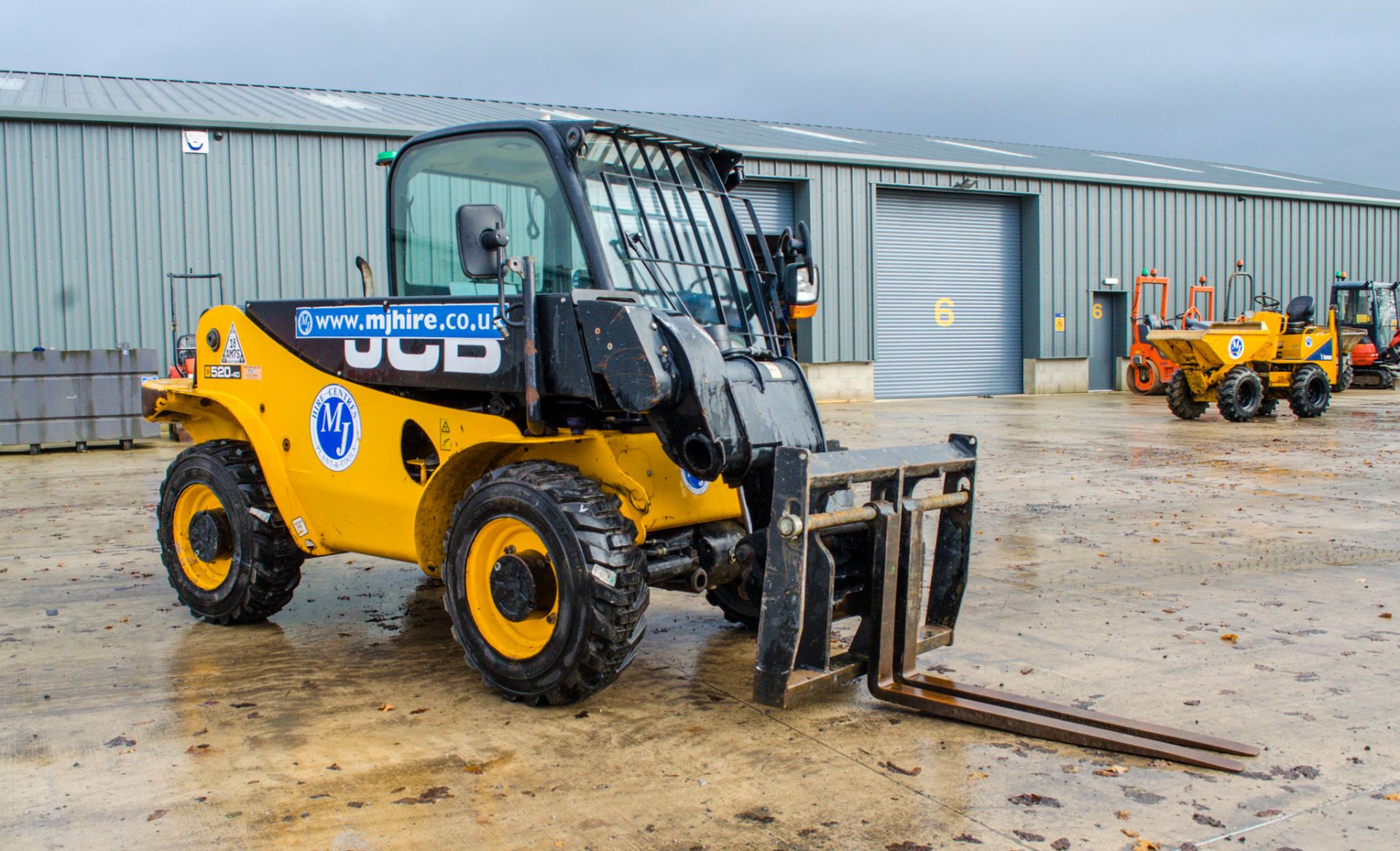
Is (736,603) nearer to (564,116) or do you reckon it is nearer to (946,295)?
(564,116)

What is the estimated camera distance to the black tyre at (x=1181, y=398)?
20.3 metres

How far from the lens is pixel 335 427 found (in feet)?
18.1

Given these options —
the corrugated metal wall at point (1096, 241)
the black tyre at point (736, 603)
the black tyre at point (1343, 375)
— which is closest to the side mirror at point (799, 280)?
the black tyre at point (736, 603)

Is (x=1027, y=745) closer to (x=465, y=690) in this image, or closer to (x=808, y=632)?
(x=808, y=632)

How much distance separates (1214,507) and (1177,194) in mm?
24548

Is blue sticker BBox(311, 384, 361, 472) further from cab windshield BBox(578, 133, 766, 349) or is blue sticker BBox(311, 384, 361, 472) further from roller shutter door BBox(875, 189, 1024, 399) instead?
roller shutter door BBox(875, 189, 1024, 399)

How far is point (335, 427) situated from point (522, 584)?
1542 mm

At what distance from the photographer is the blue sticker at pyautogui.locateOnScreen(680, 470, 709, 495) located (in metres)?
4.98

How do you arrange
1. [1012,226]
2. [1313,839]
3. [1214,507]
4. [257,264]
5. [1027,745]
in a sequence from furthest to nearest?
[1012,226] < [257,264] < [1214,507] < [1027,745] < [1313,839]

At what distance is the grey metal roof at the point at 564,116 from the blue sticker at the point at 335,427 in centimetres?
1123

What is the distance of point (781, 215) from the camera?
26.9 meters

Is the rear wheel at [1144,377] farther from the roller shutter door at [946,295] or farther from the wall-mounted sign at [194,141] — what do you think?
the wall-mounted sign at [194,141]

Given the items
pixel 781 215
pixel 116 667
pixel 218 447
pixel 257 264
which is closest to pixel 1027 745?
pixel 116 667

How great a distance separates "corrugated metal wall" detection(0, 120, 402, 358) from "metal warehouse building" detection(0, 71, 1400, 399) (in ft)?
0.10
